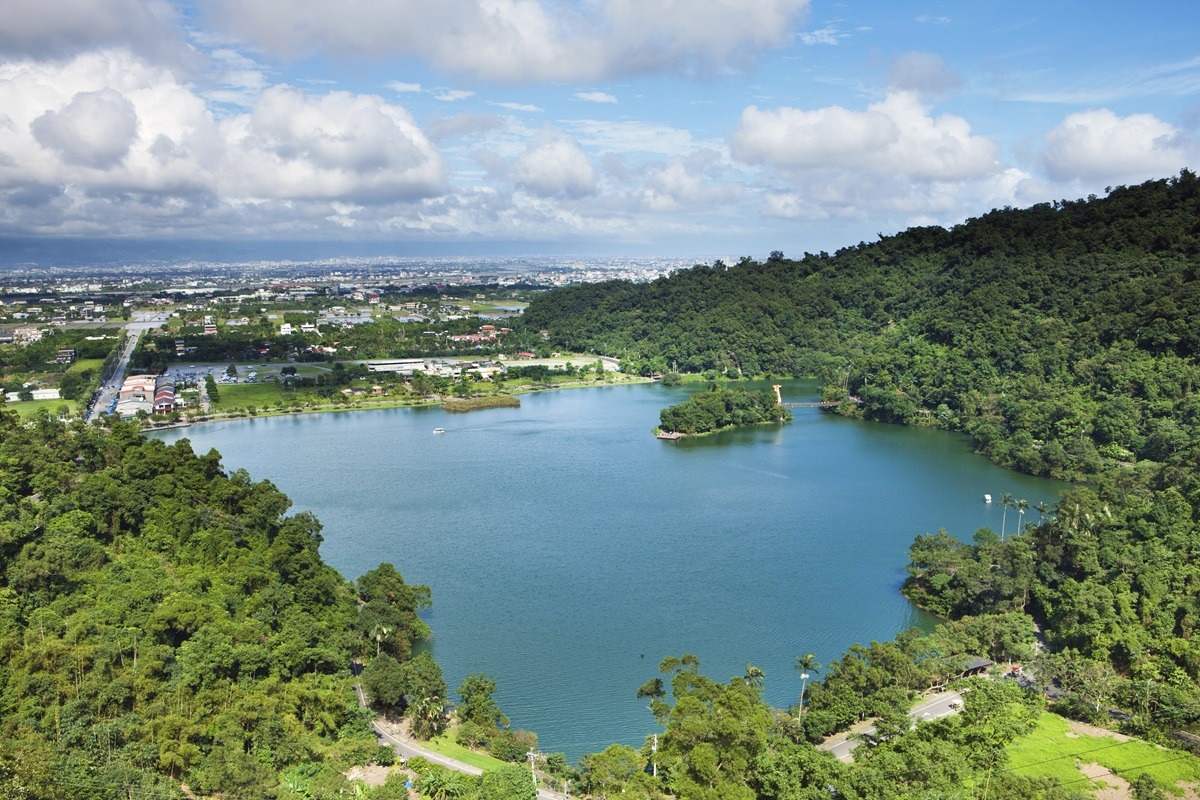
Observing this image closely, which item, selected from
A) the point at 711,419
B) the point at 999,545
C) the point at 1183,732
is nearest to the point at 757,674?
the point at 1183,732

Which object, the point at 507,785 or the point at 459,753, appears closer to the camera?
the point at 507,785

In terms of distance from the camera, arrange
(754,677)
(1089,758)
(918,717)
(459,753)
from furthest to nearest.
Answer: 1. (754,677)
2. (918,717)
3. (459,753)
4. (1089,758)

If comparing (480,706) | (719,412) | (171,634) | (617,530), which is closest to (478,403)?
(719,412)

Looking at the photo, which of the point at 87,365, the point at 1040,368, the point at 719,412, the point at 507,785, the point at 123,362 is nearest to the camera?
the point at 507,785

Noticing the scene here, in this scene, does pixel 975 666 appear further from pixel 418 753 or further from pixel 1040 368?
pixel 1040 368

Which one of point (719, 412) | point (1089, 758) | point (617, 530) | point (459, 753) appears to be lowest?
point (459, 753)

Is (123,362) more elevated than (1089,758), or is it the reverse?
(123,362)

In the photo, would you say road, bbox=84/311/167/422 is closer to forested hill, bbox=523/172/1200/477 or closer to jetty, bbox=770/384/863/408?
forested hill, bbox=523/172/1200/477
